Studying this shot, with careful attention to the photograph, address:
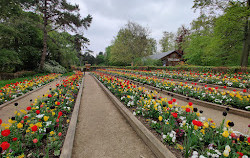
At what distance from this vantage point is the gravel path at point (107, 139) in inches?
80.5

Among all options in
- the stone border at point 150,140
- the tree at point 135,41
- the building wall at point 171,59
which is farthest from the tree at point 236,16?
the building wall at point 171,59

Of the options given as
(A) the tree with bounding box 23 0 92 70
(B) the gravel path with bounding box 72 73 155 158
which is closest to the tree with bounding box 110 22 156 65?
(A) the tree with bounding box 23 0 92 70

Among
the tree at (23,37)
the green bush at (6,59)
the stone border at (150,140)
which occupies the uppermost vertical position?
the tree at (23,37)

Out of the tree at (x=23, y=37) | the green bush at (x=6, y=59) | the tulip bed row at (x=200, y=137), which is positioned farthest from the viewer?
the tree at (x=23, y=37)

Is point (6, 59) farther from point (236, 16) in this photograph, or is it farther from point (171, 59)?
point (171, 59)

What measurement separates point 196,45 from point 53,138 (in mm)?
27997

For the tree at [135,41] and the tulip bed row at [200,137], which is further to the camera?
the tree at [135,41]

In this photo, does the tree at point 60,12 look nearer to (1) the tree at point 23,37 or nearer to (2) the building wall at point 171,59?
(1) the tree at point 23,37

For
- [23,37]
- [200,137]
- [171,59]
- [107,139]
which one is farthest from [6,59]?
[171,59]

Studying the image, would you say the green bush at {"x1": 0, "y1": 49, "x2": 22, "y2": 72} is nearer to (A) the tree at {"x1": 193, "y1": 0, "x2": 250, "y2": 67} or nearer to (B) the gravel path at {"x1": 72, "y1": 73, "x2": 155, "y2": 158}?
(B) the gravel path at {"x1": 72, "y1": 73, "x2": 155, "y2": 158}

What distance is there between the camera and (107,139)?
245 cm

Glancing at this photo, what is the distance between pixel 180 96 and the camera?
4910 millimetres

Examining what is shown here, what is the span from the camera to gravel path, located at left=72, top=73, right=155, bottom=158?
204 cm

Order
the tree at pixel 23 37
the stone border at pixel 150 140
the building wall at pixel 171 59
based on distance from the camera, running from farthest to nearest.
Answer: the building wall at pixel 171 59 → the tree at pixel 23 37 → the stone border at pixel 150 140
